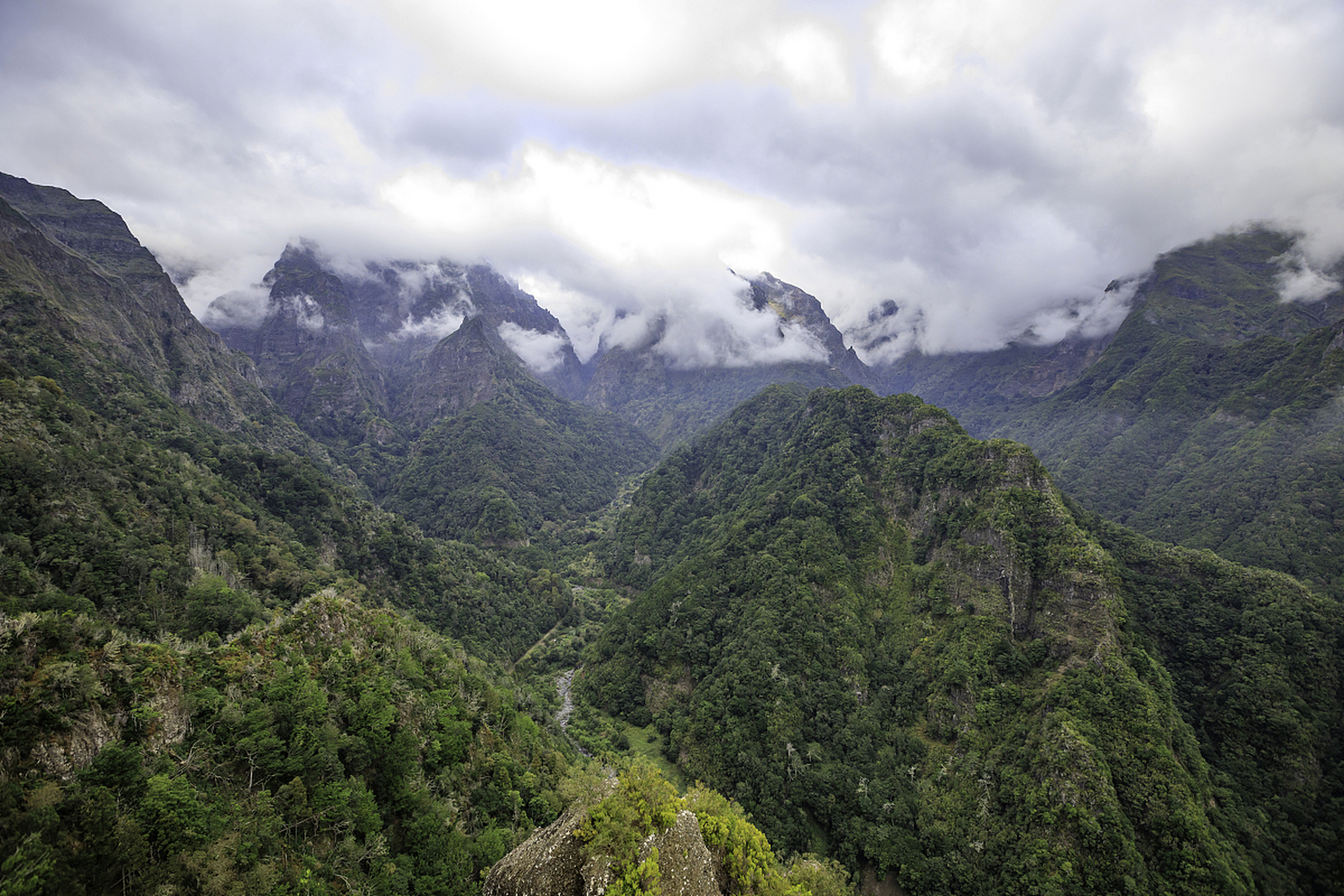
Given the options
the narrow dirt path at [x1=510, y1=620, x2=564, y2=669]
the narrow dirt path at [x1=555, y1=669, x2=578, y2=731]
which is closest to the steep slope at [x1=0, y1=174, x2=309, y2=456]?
the narrow dirt path at [x1=510, y1=620, x2=564, y2=669]

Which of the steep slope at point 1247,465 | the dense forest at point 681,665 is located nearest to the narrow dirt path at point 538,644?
the dense forest at point 681,665

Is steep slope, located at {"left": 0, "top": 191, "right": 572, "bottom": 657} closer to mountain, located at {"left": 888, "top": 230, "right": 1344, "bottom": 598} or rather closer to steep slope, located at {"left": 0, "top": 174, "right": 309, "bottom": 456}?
steep slope, located at {"left": 0, "top": 174, "right": 309, "bottom": 456}

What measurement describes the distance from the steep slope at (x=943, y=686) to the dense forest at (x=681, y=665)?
0.54m

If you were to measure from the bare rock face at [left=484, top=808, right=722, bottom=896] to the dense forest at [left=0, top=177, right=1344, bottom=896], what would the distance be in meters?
0.42

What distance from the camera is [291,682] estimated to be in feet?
117

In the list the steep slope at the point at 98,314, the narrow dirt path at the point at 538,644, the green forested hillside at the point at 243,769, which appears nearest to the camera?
the green forested hillside at the point at 243,769

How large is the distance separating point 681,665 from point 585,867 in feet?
292

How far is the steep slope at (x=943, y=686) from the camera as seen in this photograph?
208 ft

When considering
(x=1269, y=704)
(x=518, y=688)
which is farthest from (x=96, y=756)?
(x=1269, y=704)

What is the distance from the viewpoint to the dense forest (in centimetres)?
2745

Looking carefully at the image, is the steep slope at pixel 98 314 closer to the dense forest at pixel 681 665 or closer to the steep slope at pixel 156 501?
the steep slope at pixel 156 501

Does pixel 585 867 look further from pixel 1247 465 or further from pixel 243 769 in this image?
pixel 1247 465

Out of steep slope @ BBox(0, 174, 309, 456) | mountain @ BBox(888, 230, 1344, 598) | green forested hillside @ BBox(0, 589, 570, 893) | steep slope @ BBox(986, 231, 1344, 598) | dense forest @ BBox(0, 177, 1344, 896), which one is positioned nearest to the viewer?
green forested hillside @ BBox(0, 589, 570, 893)

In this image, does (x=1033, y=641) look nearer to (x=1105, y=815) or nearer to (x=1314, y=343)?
(x=1105, y=815)
